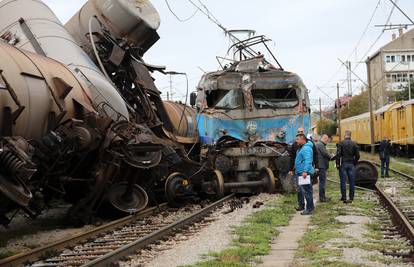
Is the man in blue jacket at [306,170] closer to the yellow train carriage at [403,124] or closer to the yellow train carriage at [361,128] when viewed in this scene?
the yellow train carriage at [403,124]

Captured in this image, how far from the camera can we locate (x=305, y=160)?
12.0m

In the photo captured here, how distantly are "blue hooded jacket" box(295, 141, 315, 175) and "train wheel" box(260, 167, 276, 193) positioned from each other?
2.87 m

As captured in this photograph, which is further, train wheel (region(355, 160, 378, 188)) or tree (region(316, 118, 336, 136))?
tree (region(316, 118, 336, 136))

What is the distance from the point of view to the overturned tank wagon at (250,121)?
15453 mm

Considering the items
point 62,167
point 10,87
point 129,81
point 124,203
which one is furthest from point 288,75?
point 10,87

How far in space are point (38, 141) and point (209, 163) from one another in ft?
23.1

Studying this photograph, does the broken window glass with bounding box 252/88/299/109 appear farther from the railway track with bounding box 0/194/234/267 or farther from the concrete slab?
the concrete slab

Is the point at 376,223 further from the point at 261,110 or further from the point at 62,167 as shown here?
the point at 261,110

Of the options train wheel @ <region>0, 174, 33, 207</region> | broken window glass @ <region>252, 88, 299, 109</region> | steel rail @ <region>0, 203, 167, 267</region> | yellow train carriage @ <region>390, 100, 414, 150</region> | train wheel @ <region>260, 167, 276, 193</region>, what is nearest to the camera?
train wheel @ <region>0, 174, 33, 207</region>

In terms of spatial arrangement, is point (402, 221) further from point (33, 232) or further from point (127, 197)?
point (33, 232)

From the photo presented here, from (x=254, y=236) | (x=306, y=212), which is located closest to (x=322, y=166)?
(x=306, y=212)

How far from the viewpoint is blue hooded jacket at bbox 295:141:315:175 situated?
12000mm

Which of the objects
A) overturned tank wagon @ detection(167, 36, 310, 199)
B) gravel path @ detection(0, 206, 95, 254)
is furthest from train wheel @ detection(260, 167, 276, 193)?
gravel path @ detection(0, 206, 95, 254)

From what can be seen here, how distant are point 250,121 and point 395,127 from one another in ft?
72.0
